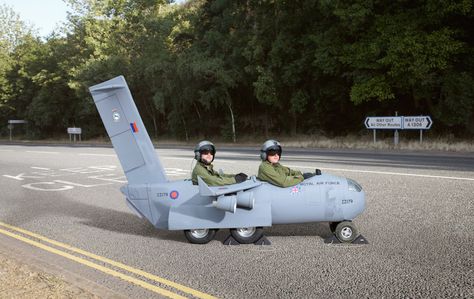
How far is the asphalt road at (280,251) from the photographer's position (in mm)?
4328

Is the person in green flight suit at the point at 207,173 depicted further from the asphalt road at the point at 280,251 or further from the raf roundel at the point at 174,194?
the asphalt road at the point at 280,251

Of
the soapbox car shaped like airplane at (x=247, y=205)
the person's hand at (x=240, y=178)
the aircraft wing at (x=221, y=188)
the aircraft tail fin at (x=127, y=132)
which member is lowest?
the soapbox car shaped like airplane at (x=247, y=205)

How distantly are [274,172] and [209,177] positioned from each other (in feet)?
3.12

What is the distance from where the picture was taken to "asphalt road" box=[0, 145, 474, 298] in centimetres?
433

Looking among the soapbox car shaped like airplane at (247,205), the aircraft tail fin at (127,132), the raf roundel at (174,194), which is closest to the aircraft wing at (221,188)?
the soapbox car shaped like airplane at (247,205)

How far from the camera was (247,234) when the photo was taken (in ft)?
19.4

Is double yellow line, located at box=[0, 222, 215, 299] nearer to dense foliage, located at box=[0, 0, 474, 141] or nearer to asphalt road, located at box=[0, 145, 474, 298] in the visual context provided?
asphalt road, located at box=[0, 145, 474, 298]

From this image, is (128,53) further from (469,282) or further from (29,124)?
(469,282)

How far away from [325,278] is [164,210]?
104 inches

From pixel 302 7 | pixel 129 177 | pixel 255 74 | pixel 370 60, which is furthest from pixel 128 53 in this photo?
pixel 129 177

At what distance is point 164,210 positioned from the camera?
20.0 ft

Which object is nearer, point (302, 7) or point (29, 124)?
point (302, 7)

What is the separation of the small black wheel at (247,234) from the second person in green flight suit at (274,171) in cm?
73


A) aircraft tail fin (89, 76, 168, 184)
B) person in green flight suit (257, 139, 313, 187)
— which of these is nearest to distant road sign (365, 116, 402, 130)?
person in green flight suit (257, 139, 313, 187)
